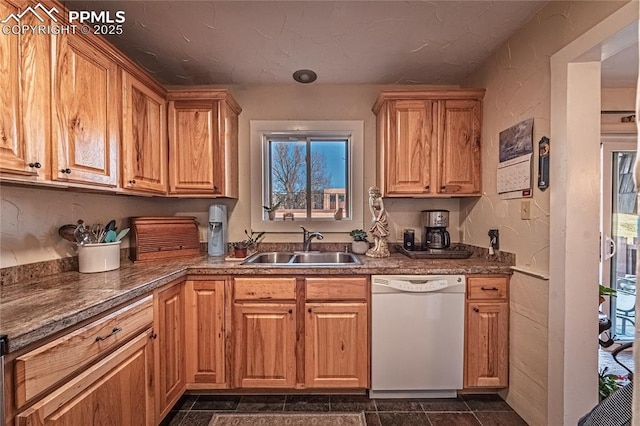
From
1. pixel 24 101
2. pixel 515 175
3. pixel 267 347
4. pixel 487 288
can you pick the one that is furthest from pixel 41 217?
pixel 515 175

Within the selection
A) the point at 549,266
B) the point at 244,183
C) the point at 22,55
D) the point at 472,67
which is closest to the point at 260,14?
the point at 22,55

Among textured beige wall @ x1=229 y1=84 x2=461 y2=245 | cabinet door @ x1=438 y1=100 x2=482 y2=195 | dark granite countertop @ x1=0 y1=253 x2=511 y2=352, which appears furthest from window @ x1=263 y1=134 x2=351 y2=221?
cabinet door @ x1=438 y1=100 x2=482 y2=195

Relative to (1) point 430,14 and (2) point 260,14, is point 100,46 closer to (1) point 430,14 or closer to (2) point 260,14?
(2) point 260,14

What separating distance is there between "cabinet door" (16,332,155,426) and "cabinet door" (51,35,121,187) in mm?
859

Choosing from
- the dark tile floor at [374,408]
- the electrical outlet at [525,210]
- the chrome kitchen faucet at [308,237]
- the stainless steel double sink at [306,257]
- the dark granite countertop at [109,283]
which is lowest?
the dark tile floor at [374,408]

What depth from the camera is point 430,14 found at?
66.4 inches

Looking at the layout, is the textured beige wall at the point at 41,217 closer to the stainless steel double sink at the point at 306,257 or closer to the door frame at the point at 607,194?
the stainless steel double sink at the point at 306,257

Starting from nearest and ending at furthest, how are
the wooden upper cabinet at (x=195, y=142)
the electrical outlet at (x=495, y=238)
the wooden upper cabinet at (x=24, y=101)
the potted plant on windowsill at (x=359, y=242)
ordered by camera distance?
1. the wooden upper cabinet at (x=24, y=101)
2. the electrical outlet at (x=495, y=238)
3. the wooden upper cabinet at (x=195, y=142)
4. the potted plant on windowsill at (x=359, y=242)

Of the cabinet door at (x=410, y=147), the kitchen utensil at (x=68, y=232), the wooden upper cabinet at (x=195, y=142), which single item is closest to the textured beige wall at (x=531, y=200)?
the cabinet door at (x=410, y=147)

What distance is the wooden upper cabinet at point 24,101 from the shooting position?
1.07 m

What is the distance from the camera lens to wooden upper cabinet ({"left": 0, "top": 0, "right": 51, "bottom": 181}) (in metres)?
1.07

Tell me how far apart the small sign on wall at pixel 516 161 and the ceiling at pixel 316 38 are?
0.65 meters

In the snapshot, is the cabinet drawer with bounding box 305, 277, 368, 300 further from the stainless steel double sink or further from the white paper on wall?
the white paper on wall

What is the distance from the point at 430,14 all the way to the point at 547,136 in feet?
3.20
